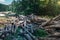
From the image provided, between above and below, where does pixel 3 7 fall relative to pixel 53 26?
above

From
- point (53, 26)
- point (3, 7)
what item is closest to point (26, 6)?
point (3, 7)

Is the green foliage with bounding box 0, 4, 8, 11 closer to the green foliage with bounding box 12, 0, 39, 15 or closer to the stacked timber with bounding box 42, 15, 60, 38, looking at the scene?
the green foliage with bounding box 12, 0, 39, 15

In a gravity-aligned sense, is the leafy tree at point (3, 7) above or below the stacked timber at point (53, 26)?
above

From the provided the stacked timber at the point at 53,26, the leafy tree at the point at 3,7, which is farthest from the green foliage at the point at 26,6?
the stacked timber at the point at 53,26

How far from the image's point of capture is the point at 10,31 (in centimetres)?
220

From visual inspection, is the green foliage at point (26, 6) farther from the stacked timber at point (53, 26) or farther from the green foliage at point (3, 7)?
the stacked timber at point (53, 26)

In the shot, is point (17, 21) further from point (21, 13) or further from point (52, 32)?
point (52, 32)

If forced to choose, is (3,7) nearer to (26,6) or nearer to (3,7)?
(3,7)

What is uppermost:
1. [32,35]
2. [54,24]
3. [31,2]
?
[31,2]

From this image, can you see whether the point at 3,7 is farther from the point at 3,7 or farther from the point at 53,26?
the point at 53,26

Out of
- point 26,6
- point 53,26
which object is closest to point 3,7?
point 26,6

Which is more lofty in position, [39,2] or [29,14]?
[39,2]

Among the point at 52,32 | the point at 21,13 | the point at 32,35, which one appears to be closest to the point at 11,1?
the point at 21,13

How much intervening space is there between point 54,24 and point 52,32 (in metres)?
0.12
